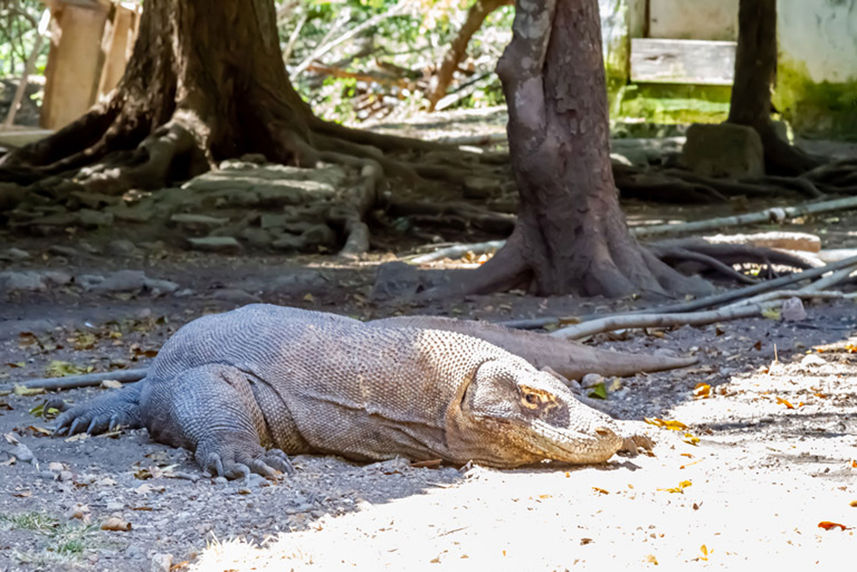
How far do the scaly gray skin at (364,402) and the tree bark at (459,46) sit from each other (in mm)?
12943

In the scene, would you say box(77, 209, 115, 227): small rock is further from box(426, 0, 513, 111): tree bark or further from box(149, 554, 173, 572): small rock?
box(426, 0, 513, 111): tree bark

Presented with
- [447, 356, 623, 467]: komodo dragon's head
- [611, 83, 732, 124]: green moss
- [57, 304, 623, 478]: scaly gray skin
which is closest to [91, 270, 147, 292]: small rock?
[57, 304, 623, 478]: scaly gray skin

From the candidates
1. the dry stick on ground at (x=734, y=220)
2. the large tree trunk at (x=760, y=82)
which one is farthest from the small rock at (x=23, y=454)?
the large tree trunk at (x=760, y=82)

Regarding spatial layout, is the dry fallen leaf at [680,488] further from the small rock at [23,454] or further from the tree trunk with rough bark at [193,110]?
the tree trunk with rough bark at [193,110]

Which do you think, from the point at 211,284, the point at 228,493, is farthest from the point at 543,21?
the point at 228,493

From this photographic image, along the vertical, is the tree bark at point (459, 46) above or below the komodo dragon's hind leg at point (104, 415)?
above

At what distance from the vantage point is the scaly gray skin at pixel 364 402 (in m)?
3.42

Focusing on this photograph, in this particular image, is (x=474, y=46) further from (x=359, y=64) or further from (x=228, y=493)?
(x=228, y=493)

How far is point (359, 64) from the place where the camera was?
777 inches

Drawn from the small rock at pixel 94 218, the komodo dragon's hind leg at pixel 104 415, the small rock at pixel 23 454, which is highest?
the small rock at pixel 23 454

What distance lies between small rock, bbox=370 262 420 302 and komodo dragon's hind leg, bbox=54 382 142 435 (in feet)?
10.3

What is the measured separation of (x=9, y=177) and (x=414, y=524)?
339 inches

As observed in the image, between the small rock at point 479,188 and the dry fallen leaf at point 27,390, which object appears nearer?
the dry fallen leaf at point 27,390

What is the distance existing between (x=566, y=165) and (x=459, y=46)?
35.5 ft
